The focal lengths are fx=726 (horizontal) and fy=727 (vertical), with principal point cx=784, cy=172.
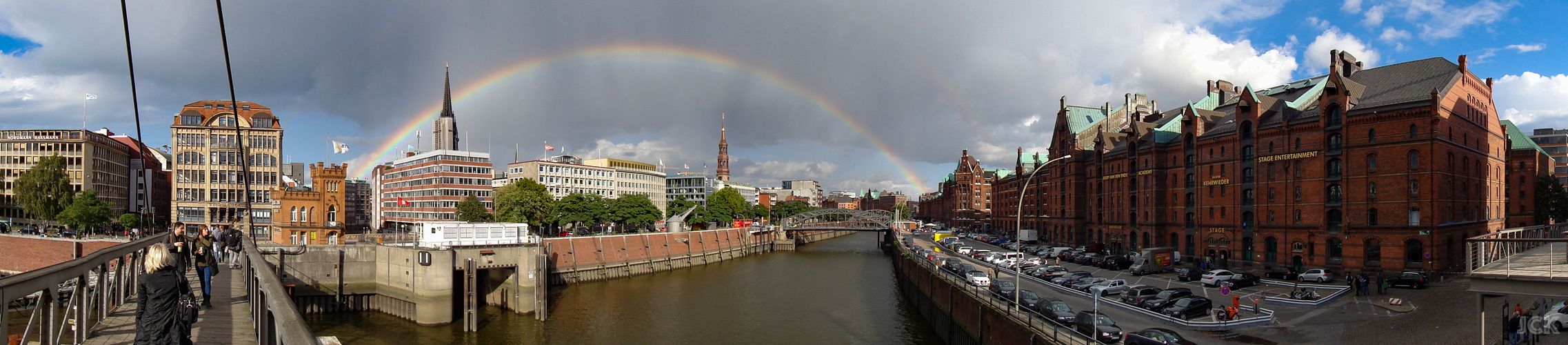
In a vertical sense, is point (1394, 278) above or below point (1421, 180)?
below

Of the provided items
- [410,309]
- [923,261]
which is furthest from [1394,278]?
[410,309]

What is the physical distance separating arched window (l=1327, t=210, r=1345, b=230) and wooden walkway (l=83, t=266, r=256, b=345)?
223 feet

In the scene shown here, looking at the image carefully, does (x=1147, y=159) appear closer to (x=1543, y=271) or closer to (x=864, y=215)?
(x=1543, y=271)

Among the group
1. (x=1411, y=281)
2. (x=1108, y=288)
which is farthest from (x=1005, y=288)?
(x=1411, y=281)

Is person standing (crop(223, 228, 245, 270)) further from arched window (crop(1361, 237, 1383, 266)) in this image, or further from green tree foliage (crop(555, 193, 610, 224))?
green tree foliage (crop(555, 193, 610, 224))

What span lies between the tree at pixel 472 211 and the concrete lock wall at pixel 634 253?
113 ft

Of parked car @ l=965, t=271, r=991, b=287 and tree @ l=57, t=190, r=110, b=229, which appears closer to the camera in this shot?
parked car @ l=965, t=271, r=991, b=287

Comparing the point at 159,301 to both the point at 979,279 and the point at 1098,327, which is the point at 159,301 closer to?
the point at 1098,327

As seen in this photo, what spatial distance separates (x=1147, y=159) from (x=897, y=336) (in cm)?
4402

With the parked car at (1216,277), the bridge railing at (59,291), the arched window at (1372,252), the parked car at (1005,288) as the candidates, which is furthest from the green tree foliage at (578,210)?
the bridge railing at (59,291)

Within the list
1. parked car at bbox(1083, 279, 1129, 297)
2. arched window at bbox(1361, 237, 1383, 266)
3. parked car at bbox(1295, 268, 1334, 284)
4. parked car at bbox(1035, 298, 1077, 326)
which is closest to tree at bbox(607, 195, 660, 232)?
parked car at bbox(1083, 279, 1129, 297)

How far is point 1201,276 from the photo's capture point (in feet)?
186

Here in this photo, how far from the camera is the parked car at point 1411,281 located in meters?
48.8

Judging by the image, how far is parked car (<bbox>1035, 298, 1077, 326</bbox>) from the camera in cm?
3655
